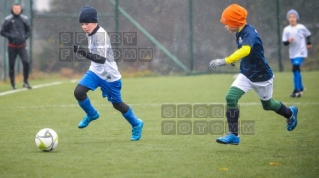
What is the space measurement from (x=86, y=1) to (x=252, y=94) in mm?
7948

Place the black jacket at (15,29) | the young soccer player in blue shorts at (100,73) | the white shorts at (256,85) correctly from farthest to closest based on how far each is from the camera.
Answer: the black jacket at (15,29) → the young soccer player in blue shorts at (100,73) → the white shorts at (256,85)

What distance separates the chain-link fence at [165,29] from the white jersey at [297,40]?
232 inches

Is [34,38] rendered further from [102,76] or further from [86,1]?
[102,76]

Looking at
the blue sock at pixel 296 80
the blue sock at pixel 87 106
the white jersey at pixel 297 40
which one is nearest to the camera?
the blue sock at pixel 87 106

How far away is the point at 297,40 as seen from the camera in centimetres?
1434

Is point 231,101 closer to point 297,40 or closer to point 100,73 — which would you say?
point 100,73

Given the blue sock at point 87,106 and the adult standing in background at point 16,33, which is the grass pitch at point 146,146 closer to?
the blue sock at point 87,106

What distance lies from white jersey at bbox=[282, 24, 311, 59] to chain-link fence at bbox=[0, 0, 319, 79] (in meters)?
5.88

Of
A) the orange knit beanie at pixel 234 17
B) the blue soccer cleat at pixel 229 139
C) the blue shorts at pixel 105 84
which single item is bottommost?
the blue soccer cleat at pixel 229 139

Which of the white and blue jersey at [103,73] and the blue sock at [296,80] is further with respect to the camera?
the blue sock at [296,80]

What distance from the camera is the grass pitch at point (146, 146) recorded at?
6.08m

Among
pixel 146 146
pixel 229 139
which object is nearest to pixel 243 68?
pixel 229 139

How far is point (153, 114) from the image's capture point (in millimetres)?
11102

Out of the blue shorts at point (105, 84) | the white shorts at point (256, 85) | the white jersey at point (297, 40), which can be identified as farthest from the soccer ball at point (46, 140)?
the white jersey at point (297, 40)
